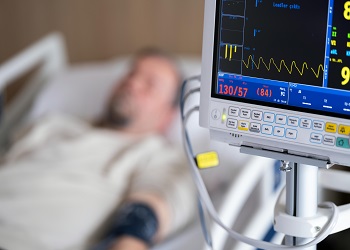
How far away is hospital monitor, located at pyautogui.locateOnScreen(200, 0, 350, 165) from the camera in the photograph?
954 mm

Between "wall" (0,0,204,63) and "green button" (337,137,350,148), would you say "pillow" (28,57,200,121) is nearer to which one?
"wall" (0,0,204,63)

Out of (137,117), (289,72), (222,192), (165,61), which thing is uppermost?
(289,72)

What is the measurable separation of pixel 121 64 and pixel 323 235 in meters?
1.57

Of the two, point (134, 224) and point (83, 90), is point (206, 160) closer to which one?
point (134, 224)

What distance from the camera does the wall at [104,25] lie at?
2529 millimetres

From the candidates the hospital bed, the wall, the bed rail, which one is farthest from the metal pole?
the wall

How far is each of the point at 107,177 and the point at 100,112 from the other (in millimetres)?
512

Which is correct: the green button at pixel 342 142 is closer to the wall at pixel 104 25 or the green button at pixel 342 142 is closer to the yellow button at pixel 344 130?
the yellow button at pixel 344 130

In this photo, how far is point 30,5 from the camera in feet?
9.00

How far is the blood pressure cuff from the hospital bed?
7cm

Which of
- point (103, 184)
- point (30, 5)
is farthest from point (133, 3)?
point (103, 184)

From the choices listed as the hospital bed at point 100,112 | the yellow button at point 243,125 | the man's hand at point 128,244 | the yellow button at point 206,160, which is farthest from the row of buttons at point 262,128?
the man's hand at point 128,244

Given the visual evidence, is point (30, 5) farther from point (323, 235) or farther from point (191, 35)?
point (323, 235)

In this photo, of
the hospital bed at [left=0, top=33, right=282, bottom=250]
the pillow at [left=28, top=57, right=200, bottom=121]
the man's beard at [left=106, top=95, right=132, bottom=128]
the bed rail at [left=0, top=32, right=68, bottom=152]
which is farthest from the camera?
the pillow at [left=28, top=57, right=200, bottom=121]
